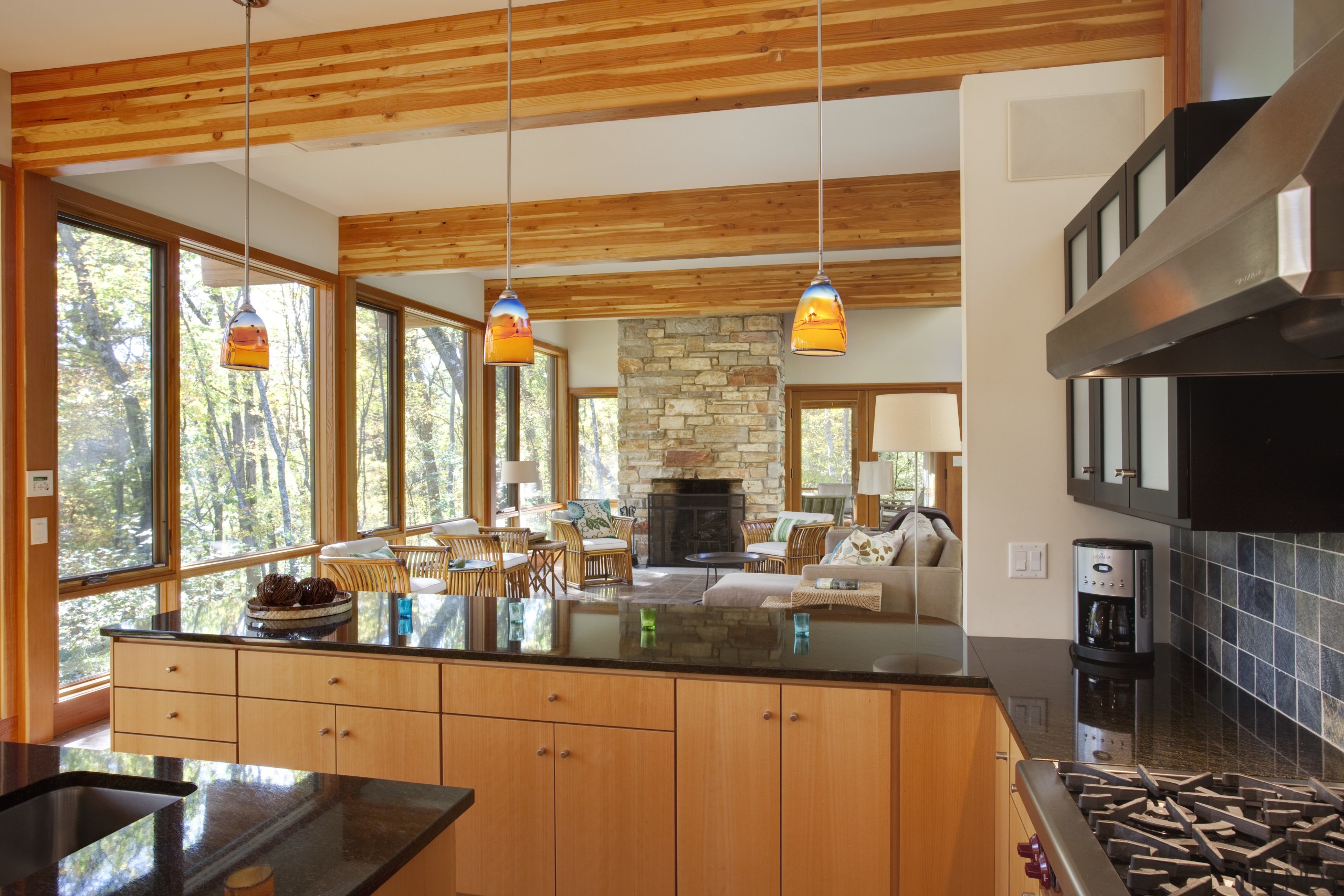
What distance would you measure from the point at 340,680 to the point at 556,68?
230cm

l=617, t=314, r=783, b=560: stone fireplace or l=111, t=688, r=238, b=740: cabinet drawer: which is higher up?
l=617, t=314, r=783, b=560: stone fireplace

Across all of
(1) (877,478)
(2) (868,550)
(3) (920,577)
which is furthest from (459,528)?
(3) (920,577)

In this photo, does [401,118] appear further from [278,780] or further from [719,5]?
[278,780]

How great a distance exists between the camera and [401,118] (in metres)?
3.11

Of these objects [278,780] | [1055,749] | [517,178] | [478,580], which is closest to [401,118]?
[517,178]

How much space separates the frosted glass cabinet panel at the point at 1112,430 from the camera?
6.69 ft

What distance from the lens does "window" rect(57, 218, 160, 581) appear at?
412 cm

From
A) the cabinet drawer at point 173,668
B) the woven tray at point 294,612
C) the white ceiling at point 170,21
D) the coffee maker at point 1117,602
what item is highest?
the white ceiling at point 170,21

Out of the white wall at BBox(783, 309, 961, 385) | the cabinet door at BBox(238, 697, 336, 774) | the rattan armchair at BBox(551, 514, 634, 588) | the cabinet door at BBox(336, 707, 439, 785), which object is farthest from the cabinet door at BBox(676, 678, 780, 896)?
the white wall at BBox(783, 309, 961, 385)

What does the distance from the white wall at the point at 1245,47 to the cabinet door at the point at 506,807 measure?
8.28ft

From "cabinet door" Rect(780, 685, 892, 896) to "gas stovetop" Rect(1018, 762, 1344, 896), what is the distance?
2.10ft

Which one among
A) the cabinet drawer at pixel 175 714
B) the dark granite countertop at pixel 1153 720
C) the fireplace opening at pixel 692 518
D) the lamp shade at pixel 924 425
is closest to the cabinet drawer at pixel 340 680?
the cabinet drawer at pixel 175 714

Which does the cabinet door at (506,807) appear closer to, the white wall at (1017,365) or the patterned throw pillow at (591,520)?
the white wall at (1017,365)

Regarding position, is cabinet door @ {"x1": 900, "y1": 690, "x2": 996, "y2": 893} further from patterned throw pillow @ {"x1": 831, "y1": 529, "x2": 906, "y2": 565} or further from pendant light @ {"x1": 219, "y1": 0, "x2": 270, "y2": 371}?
pendant light @ {"x1": 219, "y1": 0, "x2": 270, "y2": 371}
